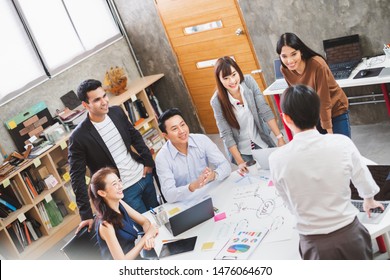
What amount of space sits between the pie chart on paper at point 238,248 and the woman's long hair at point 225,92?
1211 mm

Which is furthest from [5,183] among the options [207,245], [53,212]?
[207,245]

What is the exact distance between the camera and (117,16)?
250 inches

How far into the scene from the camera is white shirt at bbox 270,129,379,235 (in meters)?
2.11

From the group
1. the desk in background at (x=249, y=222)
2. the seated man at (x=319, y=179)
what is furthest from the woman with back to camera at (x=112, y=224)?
the seated man at (x=319, y=179)

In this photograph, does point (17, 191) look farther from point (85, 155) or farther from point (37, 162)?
point (85, 155)

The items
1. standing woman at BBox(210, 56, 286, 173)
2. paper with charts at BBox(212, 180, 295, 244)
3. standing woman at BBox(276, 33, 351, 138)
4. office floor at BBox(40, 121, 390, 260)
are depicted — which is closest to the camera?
paper with charts at BBox(212, 180, 295, 244)

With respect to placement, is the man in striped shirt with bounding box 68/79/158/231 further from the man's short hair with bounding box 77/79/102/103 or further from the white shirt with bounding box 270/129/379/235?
the white shirt with bounding box 270/129/379/235

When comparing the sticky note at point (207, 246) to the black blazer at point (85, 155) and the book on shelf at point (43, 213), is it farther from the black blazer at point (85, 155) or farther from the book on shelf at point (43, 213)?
the book on shelf at point (43, 213)

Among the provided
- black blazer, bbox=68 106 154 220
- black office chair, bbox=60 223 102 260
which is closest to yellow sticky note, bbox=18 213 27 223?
black blazer, bbox=68 106 154 220

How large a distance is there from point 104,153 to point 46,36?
250cm

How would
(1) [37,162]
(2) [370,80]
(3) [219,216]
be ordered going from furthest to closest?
(1) [37,162] → (2) [370,80] → (3) [219,216]

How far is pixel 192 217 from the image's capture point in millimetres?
3014

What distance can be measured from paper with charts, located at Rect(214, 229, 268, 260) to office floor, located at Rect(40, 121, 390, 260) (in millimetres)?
2076

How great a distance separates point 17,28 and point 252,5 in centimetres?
246
